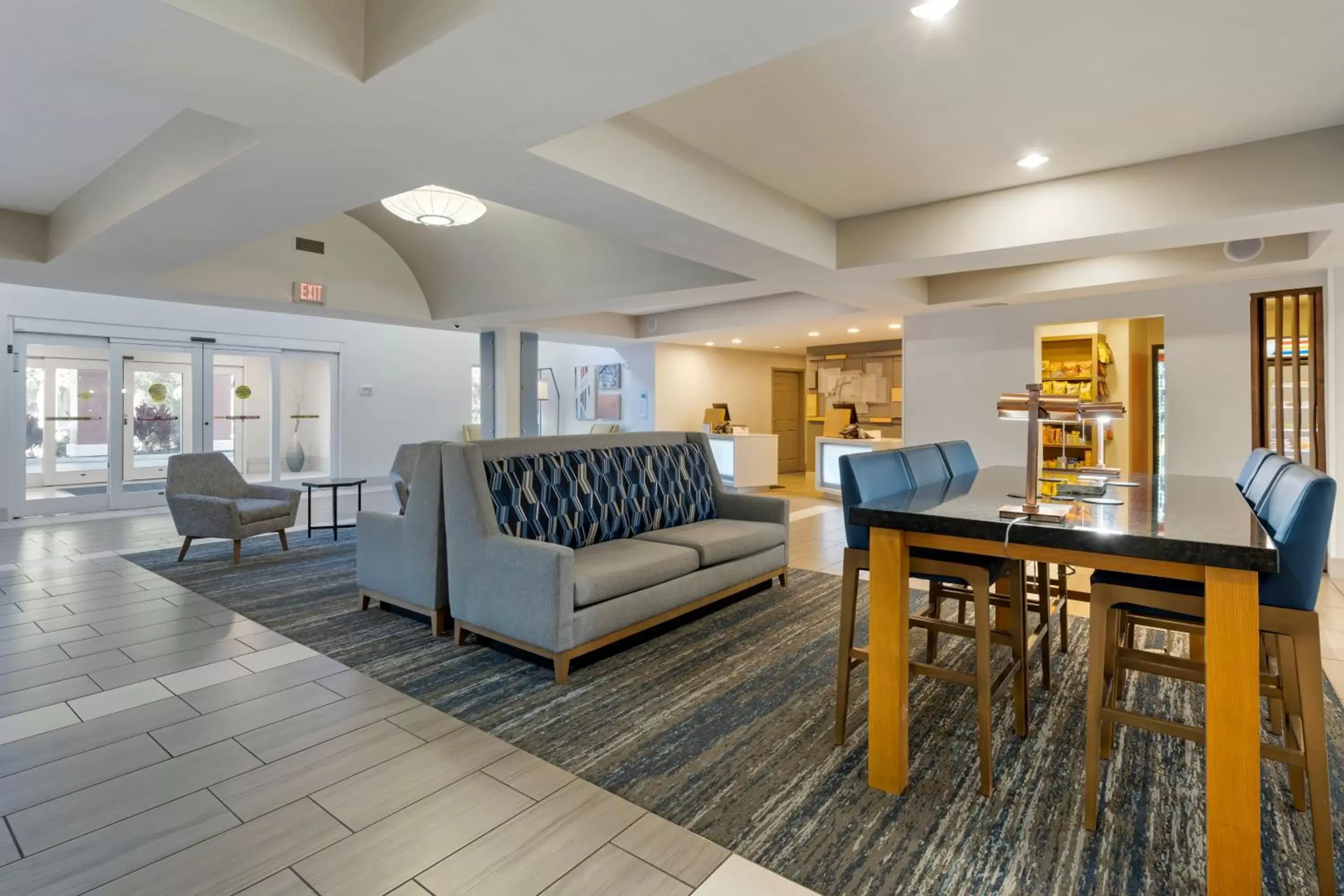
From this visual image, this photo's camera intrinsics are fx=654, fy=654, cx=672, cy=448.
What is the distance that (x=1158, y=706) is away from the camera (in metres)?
2.74

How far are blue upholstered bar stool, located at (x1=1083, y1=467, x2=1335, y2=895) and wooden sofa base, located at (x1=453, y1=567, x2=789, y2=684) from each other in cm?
195

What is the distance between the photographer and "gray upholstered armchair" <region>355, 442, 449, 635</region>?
3498mm

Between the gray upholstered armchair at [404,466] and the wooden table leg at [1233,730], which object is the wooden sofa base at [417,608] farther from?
the wooden table leg at [1233,730]

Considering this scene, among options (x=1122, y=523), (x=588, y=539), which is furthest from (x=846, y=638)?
(x=588, y=539)

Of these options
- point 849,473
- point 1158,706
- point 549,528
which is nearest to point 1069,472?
point 1158,706

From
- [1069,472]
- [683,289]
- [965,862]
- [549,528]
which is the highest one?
[683,289]

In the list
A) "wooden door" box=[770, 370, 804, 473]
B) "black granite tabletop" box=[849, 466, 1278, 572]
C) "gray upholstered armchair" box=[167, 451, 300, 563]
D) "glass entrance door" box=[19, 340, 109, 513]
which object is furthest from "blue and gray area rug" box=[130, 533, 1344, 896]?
"wooden door" box=[770, 370, 804, 473]

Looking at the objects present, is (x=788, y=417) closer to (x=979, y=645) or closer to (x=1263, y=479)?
(x=1263, y=479)

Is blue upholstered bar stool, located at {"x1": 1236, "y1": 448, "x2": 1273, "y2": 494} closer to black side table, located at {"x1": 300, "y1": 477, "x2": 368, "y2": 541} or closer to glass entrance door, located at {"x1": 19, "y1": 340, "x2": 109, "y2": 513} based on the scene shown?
black side table, located at {"x1": 300, "y1": 477, "x2": 368, "y2": 541}

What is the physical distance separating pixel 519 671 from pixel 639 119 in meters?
2.83

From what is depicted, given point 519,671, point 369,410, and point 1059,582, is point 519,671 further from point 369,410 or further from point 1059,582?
point 369,410

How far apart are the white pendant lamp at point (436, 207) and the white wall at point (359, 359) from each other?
17.7ft

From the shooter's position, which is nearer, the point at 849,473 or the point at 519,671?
the point at 849,473

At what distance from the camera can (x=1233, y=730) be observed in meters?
1.61
